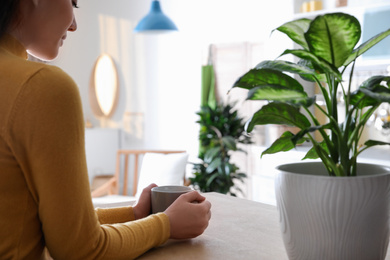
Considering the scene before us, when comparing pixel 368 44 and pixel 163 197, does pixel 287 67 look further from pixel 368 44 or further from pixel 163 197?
pixel 163 197

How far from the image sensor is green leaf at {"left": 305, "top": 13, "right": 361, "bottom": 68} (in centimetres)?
76

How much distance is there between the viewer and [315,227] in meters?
0.80

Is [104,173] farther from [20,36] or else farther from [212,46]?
[20,36]

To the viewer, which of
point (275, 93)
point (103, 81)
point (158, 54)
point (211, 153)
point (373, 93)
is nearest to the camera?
point (373, 93)

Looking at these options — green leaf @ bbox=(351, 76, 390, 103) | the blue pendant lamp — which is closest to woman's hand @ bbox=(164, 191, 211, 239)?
green leaf @ bbox=(351, 76, 390, 103)

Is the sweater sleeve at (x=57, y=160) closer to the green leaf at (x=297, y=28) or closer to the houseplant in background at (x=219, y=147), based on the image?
the green leaf at (x=297, y=28)

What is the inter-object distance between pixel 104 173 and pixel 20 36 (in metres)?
4.76

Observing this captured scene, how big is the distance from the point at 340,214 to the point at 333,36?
0.89 feet

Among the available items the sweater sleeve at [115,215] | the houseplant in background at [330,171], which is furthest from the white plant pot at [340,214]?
the sweater sleeve at [115,215]

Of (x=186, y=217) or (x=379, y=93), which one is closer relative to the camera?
(x=379, y=93)

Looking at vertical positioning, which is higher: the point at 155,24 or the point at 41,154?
the point at 155,24

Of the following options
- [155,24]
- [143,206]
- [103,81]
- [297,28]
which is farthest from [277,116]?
[103,81]

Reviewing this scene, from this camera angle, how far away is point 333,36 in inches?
30.8

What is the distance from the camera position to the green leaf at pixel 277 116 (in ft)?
2.64
